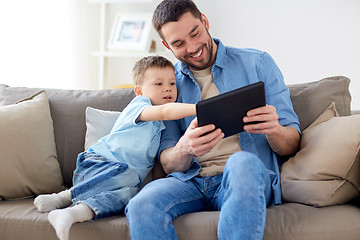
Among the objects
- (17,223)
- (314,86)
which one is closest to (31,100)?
(17,223)

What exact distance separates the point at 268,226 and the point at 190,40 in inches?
29.3

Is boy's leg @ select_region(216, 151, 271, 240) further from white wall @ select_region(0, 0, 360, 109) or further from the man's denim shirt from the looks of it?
white wall @ select_region(0, 0, 360, 109)

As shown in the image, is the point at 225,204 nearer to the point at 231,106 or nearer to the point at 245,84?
the point at 231,106

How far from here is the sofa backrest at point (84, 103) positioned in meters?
1.84

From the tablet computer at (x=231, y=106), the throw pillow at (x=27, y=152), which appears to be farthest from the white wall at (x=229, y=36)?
the tablet computer at (x=231, y=106)

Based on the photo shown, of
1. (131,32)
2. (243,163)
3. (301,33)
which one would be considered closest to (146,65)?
(243,163)

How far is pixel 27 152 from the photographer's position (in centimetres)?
184

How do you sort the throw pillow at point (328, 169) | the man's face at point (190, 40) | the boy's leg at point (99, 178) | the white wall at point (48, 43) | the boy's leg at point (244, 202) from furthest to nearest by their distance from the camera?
the white wall at point (48, 43) → the man's face at point (190, 40) → the boy's leg at point (99, 178) → the throw pillow at point (328, 169) → the boy's leg at point (244, 202)

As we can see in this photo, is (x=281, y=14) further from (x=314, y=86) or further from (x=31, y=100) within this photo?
(x=31, y=100)

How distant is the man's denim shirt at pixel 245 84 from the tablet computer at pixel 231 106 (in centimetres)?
25

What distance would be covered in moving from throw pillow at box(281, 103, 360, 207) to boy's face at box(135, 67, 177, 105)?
0.55 metres

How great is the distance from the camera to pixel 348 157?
1454 millimetres

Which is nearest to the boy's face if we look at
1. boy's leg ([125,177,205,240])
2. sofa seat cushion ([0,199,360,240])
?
boy's leg ([125,177,205,240])

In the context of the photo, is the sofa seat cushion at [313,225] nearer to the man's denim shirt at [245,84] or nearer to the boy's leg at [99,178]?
the man's denim shirt at [245,84]
